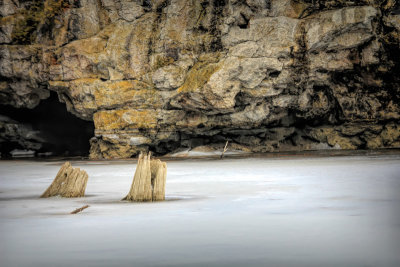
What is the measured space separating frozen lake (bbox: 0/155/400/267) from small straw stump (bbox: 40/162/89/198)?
0.93 feet

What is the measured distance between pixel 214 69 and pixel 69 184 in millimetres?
16593

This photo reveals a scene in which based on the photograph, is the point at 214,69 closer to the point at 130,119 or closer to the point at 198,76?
the point at 198,76

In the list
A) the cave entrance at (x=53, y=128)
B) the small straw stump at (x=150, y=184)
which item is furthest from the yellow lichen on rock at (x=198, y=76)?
the small straw stump at (x=150, y=184)

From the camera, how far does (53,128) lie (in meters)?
40.6

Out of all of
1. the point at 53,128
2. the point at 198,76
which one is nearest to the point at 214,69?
the point at 198,76

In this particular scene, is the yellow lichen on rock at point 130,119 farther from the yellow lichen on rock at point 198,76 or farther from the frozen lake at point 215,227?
the frozen lake at point 215,227

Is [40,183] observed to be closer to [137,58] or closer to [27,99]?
[137,58]

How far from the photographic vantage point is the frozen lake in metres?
5.09

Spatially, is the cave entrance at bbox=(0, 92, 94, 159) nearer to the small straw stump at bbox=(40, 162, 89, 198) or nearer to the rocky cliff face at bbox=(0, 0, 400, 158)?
the rocky cliff face at bbox=(0, 0, 400, 158)

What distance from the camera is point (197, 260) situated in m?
5.00

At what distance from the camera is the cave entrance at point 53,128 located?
37406 millimetres

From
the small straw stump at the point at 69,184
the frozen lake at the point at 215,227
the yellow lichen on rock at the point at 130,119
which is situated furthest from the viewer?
the yellow lichen on rock at the point at 130,119

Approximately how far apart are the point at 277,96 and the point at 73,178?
19.0 metres

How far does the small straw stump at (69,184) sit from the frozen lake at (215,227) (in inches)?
11.2
